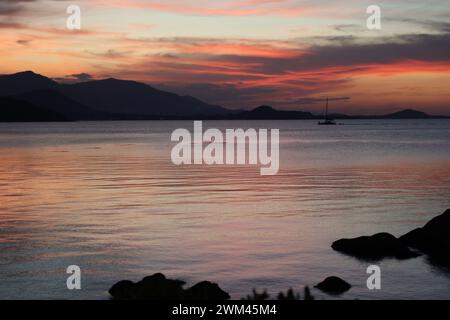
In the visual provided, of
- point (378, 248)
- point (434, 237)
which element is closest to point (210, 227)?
point (378, 248)

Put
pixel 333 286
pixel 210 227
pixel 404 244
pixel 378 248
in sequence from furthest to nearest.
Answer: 1. pixel 210 227
2. pixel 404 244
3. pixel 378 248
4. pixel 333 286

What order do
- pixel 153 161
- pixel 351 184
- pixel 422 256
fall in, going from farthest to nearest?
pixel 153 161
pixel 351 184
pixel 422 256

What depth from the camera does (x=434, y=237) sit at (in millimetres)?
28719

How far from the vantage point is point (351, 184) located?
186ft

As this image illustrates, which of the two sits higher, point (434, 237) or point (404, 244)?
point (434, 237)

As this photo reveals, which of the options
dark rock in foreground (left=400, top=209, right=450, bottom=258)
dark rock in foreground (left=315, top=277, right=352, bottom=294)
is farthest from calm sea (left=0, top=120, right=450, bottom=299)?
dark rock in foreground (left=400, top=209, right=450, bottom=258)

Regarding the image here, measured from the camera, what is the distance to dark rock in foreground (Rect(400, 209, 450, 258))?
2825 centimetres

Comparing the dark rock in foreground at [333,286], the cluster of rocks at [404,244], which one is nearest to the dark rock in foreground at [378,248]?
the cluster of rocks at [404,244]

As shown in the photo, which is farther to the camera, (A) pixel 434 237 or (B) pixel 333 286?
(A) pixel 434 237

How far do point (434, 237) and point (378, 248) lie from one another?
3049 mm

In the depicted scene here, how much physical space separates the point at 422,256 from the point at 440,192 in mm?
24089

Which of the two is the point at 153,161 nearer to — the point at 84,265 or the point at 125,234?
the point at 125,234

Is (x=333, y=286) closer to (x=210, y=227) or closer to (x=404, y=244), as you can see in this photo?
(x=404, y=244)

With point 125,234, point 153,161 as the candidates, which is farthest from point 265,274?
point 153,161
